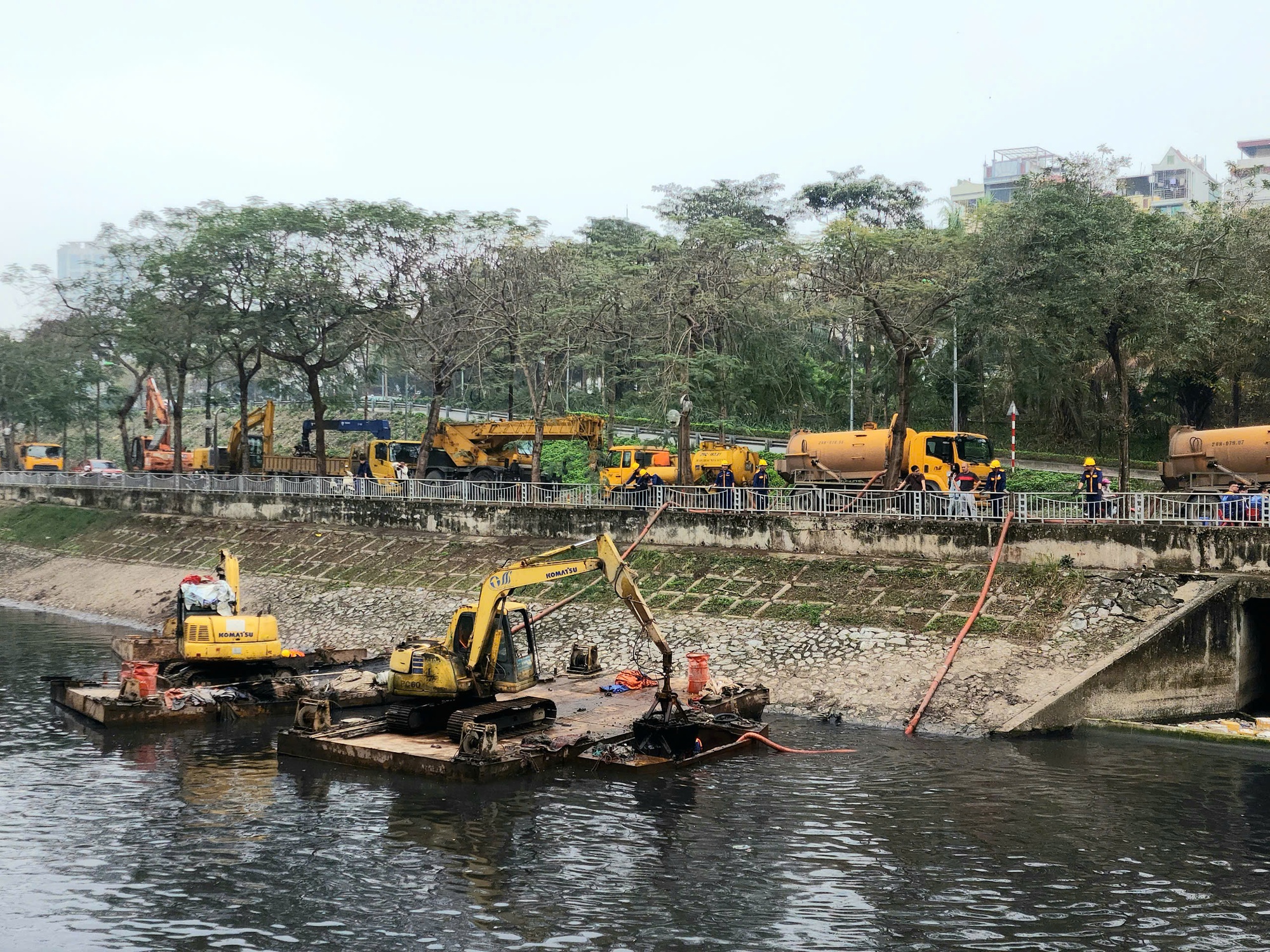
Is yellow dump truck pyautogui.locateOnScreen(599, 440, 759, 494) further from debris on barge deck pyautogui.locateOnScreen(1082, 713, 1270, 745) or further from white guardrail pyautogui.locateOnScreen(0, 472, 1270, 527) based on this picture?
debris on barge deck pyautogui.locateOnScreen(1082, 713, 1270, 745)

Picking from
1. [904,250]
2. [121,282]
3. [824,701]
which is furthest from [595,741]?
[121,282]

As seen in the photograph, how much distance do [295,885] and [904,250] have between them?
3787 centimetres

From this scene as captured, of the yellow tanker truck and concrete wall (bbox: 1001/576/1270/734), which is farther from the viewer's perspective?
the yellow tanker truck

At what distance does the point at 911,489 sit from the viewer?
3588cm

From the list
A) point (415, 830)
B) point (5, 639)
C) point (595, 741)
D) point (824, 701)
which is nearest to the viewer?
point (415, 830)

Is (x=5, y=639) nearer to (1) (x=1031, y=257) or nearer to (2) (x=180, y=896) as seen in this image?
(2) (x=180, y=896)

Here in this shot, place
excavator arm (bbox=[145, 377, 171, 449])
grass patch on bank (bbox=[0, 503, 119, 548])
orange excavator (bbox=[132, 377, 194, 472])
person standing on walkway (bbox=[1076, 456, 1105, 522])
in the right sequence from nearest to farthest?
person standing on walkway (bbox=[1076, 456, 1105, 522])
grass patch on bank (bbox=[0, 503, 119, 548])
orange excavator (bbox=[132, 377, 194, 472])
excavator arm (bbox=[145, 377, 171, 449])

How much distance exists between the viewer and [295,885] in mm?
15594

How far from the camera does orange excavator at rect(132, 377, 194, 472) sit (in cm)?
6800

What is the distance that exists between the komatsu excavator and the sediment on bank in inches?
256

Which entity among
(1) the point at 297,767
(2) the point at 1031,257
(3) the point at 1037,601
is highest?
(2) the point at 1031,257

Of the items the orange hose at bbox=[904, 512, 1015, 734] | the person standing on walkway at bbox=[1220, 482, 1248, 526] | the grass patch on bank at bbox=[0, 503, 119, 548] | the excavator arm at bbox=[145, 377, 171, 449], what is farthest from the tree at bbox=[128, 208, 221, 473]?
the person standing on walkway at bbox=[1220, 482, 1248, 526]

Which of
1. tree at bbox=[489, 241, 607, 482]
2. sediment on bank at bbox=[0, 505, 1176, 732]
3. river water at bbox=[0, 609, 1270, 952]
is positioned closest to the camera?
river water at bbox=[0, 609, 1270, 952]

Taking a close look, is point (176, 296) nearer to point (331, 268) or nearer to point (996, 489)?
point (331, 268)
